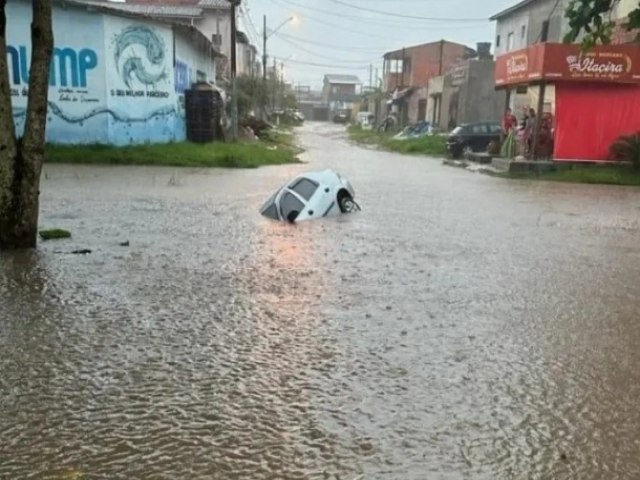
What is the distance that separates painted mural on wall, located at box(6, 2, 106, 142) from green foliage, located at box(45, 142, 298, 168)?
2.74 ft

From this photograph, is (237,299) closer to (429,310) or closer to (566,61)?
(429,310)

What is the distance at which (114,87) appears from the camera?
20500 millimetres

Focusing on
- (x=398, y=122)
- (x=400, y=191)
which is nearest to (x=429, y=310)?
(x=400, y=191)

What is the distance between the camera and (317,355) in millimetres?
4609

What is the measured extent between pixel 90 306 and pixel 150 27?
18.1 m

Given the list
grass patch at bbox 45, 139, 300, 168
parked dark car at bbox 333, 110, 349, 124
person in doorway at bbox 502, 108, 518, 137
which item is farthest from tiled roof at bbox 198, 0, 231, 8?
parked dark car at bbox 333, 110, 349, 124

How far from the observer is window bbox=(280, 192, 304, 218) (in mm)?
10430

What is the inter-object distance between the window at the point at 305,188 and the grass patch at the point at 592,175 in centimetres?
992

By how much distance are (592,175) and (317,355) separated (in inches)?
647

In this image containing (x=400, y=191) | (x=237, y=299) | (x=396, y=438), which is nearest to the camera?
(x=396, y=438)

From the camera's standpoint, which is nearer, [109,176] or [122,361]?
[122,361]

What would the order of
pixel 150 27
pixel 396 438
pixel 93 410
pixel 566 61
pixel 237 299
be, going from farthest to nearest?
pixel 150 27 < pixel 566 61 < pixel 237 299 < pixel 93 410 < pixel 396 438

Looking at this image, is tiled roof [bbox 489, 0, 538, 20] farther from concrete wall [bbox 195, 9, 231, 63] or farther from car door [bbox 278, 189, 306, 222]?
car door [bbox 278, 189, 306, 222]

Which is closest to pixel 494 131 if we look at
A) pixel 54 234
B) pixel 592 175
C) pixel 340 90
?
pixel 592 175
